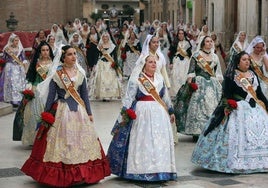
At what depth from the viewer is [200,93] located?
11242 mm

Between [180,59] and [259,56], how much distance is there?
6.24 meters

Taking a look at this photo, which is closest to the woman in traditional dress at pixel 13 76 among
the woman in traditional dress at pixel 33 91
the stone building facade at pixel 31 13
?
the woman in traditional dress at pixel 33 91

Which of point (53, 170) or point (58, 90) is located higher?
point (58, 90)

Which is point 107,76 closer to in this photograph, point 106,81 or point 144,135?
point 106,81

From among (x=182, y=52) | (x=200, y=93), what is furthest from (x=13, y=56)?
(x=200, y=93)

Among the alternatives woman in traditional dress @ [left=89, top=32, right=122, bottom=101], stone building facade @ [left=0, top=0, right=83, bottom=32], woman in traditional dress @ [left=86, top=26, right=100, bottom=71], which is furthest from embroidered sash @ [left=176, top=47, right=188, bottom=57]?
stone building facade @ [left=0, top=0, right=83, bottom=32]

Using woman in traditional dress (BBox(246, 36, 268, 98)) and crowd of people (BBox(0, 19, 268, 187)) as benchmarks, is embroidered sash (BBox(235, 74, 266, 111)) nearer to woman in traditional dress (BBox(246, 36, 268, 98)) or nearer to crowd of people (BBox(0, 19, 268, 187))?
crowd of people (BBox(0, 19, 268, 187))

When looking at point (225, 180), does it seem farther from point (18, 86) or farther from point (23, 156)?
point (18, 86)

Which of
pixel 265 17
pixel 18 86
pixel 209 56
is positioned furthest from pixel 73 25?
pixel 209 56

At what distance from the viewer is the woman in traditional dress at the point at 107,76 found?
17.5 m

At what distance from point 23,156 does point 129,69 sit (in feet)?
44.3

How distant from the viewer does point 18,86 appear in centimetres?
1595

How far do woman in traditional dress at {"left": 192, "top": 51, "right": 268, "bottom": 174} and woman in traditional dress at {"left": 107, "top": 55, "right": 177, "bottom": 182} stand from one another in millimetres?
676

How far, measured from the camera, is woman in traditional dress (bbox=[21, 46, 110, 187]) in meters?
8.07
